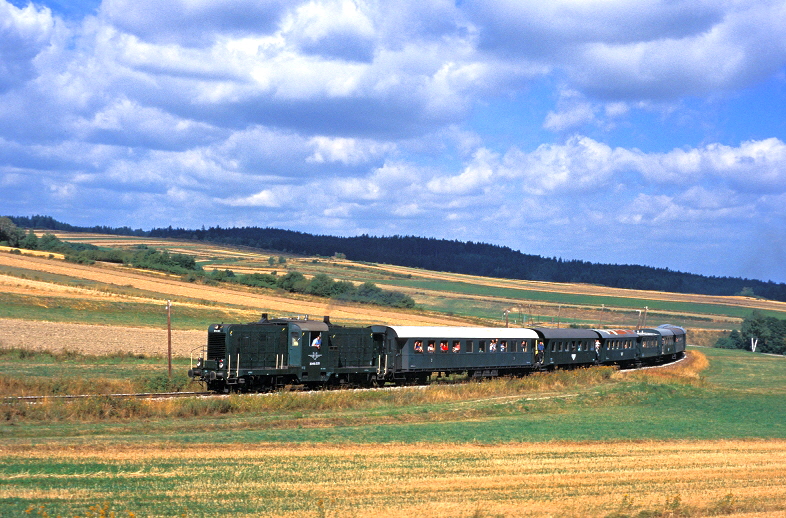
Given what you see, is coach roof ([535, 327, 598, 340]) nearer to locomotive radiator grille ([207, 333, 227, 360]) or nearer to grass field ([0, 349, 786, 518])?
grass field ([0, 349, 786, 518])

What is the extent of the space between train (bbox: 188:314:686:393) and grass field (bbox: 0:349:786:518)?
389 cm

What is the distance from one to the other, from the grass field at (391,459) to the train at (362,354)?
12.8ft

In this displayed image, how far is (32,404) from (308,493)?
15.2 m

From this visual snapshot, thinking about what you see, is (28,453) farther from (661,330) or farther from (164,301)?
(661,330)

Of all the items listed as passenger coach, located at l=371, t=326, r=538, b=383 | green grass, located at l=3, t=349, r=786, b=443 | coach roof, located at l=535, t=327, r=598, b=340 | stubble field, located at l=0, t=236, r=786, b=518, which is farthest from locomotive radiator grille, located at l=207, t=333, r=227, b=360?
coach roof, located at l=535, t=327, r=598, b=340

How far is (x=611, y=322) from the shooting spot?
12825 centimetres

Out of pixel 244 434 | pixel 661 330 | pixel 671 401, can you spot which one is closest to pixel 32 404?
pixel 244 434

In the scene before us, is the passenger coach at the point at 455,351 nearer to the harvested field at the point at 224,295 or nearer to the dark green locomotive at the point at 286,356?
the dark green locomotive at the point at 286,356

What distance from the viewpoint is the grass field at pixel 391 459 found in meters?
16.2

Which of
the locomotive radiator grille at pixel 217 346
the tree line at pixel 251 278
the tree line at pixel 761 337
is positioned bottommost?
the tree line at pixel 761 337

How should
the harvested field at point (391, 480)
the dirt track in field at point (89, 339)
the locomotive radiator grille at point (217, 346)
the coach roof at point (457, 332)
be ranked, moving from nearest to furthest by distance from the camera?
the harvested field at point (391, 480)
the locomotive radiator grille at point (217, 346)
the coach roof at point (457, 332)
the dirt track in field at point (89, 339)

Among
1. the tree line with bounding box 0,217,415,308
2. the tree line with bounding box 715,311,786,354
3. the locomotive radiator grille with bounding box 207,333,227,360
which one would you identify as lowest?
the tree line with bounding box 715,311,786,354

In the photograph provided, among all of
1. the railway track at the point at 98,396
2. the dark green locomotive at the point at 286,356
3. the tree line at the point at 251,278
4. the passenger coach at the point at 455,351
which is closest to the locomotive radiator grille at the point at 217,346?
the dark green locomotive at the point at 286,356

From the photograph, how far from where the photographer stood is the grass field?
53.1ft
